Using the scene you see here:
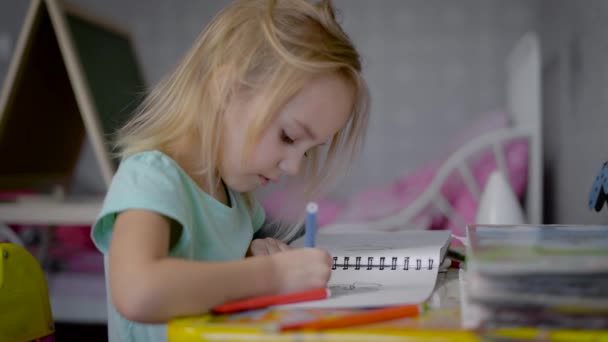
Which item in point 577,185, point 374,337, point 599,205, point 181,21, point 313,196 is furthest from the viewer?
point 181,21

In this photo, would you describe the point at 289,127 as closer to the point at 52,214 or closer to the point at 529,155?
the point at 52,214

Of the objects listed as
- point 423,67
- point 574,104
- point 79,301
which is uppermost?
point 423,67

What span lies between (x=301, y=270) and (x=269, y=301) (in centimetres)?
5

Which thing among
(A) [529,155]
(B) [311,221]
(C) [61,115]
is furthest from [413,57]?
(B) [311,221]

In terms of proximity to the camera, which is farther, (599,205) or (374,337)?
(599,205)

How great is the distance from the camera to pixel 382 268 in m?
0.67

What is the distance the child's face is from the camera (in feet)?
2.15

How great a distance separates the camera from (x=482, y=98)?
2.54 metres

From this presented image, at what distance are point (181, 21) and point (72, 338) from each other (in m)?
1.53

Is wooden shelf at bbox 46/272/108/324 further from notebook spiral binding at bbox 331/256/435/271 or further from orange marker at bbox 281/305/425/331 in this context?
orange marker at bbox 281/305/425/331

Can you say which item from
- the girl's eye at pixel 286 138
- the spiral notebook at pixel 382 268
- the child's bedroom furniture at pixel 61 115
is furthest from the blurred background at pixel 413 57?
the girl's eye at pixel 286 138

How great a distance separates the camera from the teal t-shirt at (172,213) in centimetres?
56

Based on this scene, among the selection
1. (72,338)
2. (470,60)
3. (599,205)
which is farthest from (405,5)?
(599,205)

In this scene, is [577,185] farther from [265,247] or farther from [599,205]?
[265,247]
